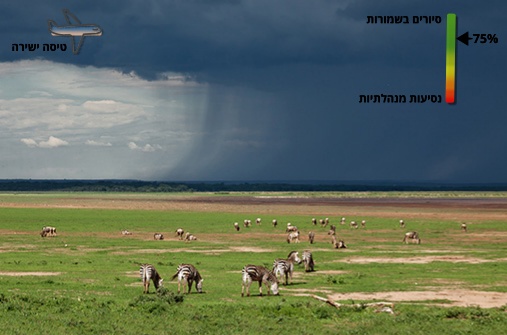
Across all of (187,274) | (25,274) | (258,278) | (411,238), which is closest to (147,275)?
(187,274)

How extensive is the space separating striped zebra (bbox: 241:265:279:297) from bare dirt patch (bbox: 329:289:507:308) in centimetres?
227

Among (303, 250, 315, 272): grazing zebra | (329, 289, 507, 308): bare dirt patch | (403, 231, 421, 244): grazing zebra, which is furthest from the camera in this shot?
(403, 231, 421, 244): grazing zebra

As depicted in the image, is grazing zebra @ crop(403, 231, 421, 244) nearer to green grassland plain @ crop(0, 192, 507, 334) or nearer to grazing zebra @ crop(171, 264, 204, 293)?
green grassland plain @ crop(0, 192, 507, 334)

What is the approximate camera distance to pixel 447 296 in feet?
101

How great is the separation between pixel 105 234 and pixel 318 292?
3767 cm

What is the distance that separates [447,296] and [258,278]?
753cm

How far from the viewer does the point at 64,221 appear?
83125 mm

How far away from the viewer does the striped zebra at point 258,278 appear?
2942 cm

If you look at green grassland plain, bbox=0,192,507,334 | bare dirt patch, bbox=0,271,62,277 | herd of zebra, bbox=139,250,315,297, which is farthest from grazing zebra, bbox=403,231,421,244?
bare dirt patch, bbox=0,271,62,277

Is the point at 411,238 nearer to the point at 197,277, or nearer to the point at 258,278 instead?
the point at 258,278

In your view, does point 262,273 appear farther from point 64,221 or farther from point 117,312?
A: point 64,221

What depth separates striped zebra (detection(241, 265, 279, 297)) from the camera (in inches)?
1158

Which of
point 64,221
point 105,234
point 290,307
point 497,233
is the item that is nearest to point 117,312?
point 290,307

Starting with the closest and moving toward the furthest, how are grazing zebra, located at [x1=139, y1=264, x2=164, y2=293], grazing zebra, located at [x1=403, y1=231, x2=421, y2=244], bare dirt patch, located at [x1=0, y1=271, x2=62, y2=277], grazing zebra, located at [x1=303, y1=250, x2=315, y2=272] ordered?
1. grazing zebra, located at [x1=139, y1=264, x2=164, y2=293]
2. bare dirt patch, located at [x1=0, y1=271, x2=62, y2=277]
3. grazing zebra, located at [x1=303, y1=250, x2=315, y2=272]
4. grazing zebra, located at [x1=403, y1=231, x2=421, y2=244]
